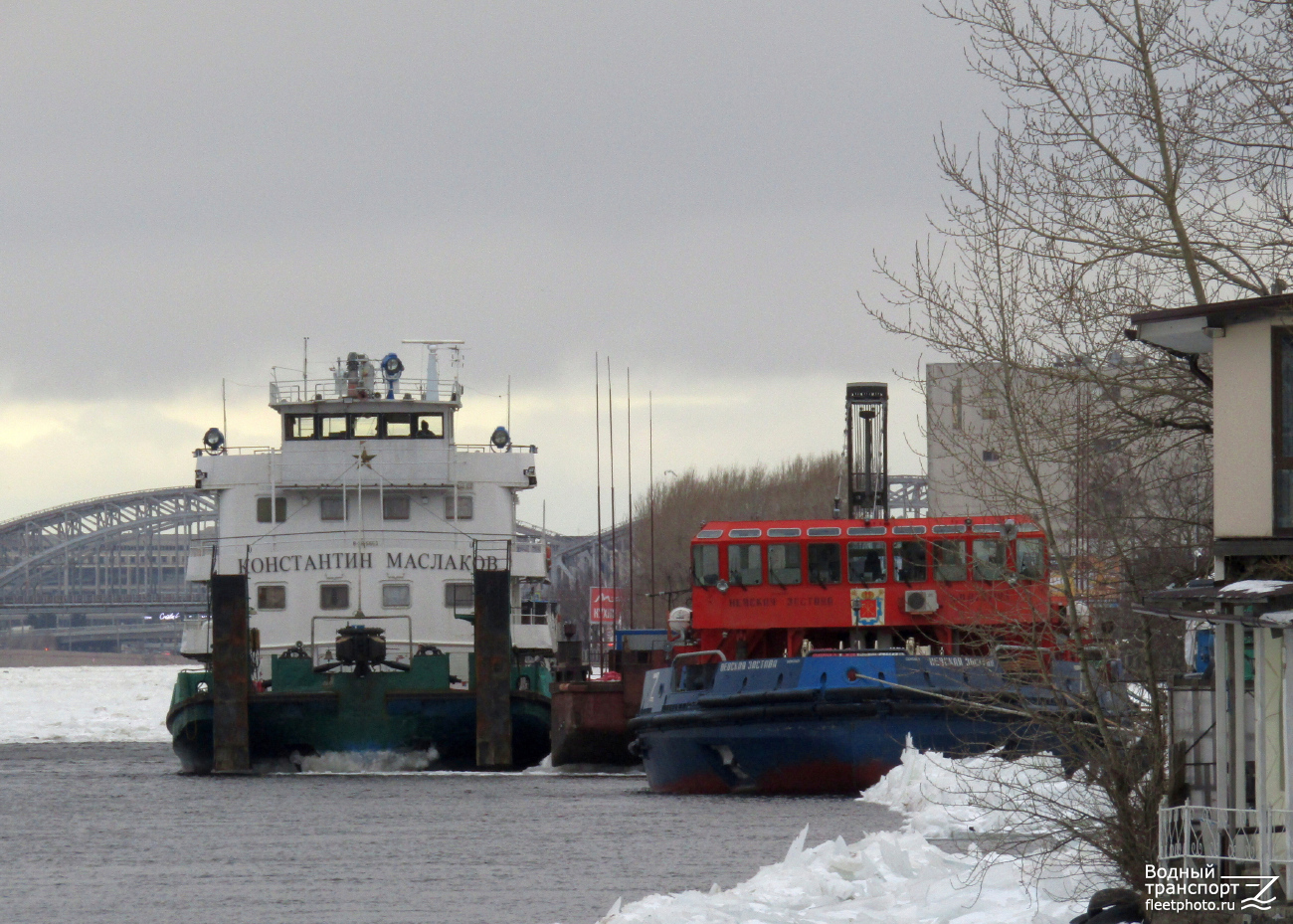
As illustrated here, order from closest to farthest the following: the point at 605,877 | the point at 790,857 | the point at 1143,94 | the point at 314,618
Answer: the point at 1143,94 → the point at 790,857 → the point at 605,877 → the point at 314,618

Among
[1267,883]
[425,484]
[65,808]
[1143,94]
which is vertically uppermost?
[1143,94]

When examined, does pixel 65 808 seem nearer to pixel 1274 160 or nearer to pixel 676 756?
pixel 676 756

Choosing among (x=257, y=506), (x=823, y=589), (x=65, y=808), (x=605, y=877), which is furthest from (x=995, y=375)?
(x=257, y=506)

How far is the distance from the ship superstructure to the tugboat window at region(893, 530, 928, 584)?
11.6 metres

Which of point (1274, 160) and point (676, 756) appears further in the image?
point (676, 756)

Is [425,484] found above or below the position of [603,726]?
above

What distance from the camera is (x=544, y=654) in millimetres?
44938

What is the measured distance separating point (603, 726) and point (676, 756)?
1016 centimetres

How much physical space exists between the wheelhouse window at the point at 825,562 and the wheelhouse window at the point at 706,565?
159 centimetres

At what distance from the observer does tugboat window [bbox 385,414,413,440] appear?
43.5 metres

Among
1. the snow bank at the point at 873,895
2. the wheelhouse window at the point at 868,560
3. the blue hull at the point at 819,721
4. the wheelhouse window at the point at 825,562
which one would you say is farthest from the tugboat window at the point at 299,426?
the snow bank at the point at 873,895

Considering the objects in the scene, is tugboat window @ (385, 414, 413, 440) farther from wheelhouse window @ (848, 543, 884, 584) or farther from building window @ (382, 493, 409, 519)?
wheelhouse window @ (848, 543, 884, 584)

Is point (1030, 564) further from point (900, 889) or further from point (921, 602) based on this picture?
point (921, 602)

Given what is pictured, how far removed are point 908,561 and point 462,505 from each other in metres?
14.0
